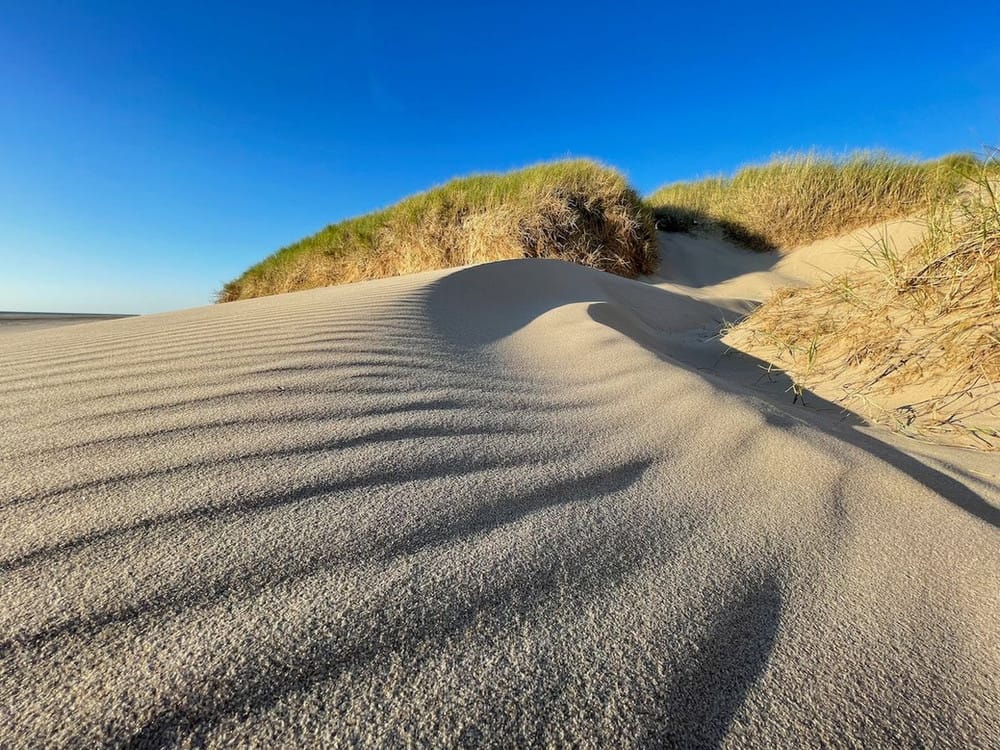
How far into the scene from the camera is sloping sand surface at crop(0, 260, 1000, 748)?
463 mm

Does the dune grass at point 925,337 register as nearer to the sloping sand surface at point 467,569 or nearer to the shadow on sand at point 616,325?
the shadow on sand at point 616,325

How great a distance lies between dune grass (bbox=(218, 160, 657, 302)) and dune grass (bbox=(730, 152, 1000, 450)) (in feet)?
13.6

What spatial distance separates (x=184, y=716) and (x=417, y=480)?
469 mm

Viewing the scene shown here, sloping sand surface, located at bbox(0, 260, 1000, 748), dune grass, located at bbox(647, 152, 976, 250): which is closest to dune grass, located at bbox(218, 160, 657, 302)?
dune grass, located at bbox(647, 152, 976, 250)

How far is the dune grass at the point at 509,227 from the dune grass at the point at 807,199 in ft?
6.26

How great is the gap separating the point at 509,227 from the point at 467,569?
18.9 ft

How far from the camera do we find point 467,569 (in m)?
0.65

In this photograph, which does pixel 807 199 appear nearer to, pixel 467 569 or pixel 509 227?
pixel 509 227

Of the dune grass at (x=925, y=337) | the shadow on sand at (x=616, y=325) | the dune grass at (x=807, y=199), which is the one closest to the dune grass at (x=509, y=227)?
the dune grass at (x=807, y=199)

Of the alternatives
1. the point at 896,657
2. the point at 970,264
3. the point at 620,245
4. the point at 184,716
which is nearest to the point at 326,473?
the point at 184,716

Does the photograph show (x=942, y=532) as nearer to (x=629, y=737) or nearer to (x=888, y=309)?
(x=629, y=737)

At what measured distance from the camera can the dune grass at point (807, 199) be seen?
6914 millimetres

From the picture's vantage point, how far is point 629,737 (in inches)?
18.1

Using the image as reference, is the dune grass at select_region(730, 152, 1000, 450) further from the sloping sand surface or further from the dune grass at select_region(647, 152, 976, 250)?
the dune grass at select_region(647, 152, 976, 250)
